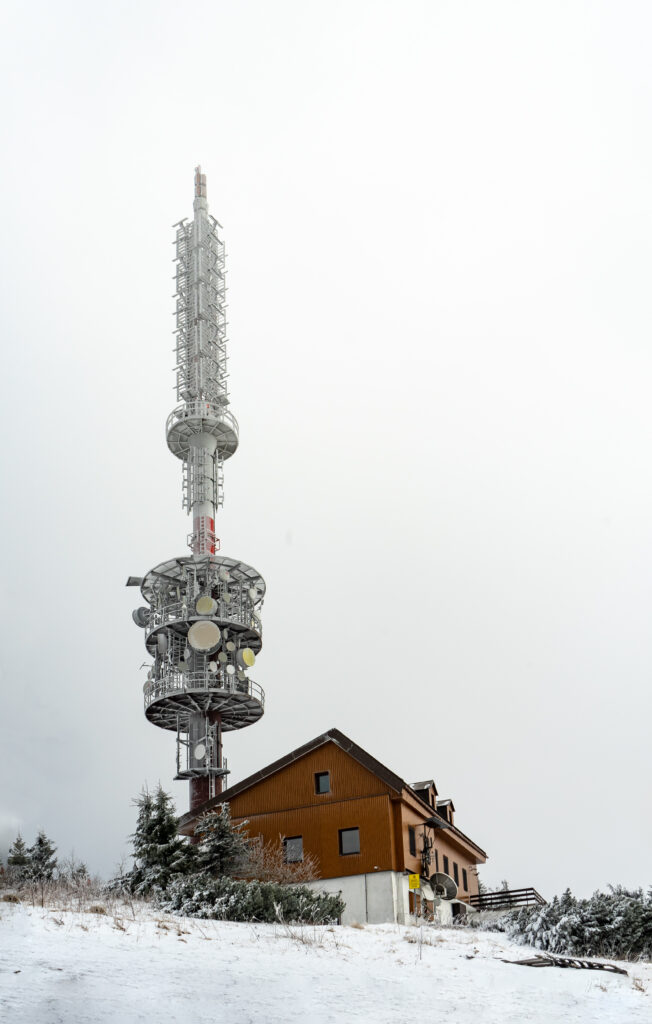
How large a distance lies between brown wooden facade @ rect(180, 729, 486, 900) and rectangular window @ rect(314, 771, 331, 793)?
0.09 meters

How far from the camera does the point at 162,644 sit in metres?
53.2

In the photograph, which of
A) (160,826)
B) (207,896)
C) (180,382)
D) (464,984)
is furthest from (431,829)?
(180,382)

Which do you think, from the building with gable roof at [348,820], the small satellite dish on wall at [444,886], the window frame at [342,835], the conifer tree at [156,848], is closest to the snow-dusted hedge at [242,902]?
the conifer tree at [156,848]

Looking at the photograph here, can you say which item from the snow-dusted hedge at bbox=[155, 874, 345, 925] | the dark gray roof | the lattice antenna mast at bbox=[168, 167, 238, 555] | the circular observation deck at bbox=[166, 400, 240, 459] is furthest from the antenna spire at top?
the snow-dusted hedge at bbox=[155, 874, 345, 925]

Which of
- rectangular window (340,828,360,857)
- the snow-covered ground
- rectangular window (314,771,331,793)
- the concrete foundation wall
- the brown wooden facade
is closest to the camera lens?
the snow-covered ground

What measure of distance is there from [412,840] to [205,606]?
19.2m

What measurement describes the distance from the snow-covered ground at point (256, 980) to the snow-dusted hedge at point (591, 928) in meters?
5.84

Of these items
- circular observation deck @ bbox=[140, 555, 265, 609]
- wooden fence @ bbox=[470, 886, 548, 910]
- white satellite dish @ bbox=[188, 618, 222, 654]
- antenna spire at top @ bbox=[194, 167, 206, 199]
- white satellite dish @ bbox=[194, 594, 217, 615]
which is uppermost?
antenna spire at top @ bbox=[194, 167, 206, 199]

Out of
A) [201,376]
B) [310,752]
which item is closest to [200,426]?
[201,376]

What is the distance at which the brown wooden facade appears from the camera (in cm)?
3703

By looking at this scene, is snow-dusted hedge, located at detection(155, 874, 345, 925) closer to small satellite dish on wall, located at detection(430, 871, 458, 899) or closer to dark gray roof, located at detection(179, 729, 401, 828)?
dark gray roof, located at detection(179, 729, 401, 828)

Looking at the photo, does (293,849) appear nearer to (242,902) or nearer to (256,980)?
(242,902)

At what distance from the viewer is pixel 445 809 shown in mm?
46656

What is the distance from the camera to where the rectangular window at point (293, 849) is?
38219 millimetres
